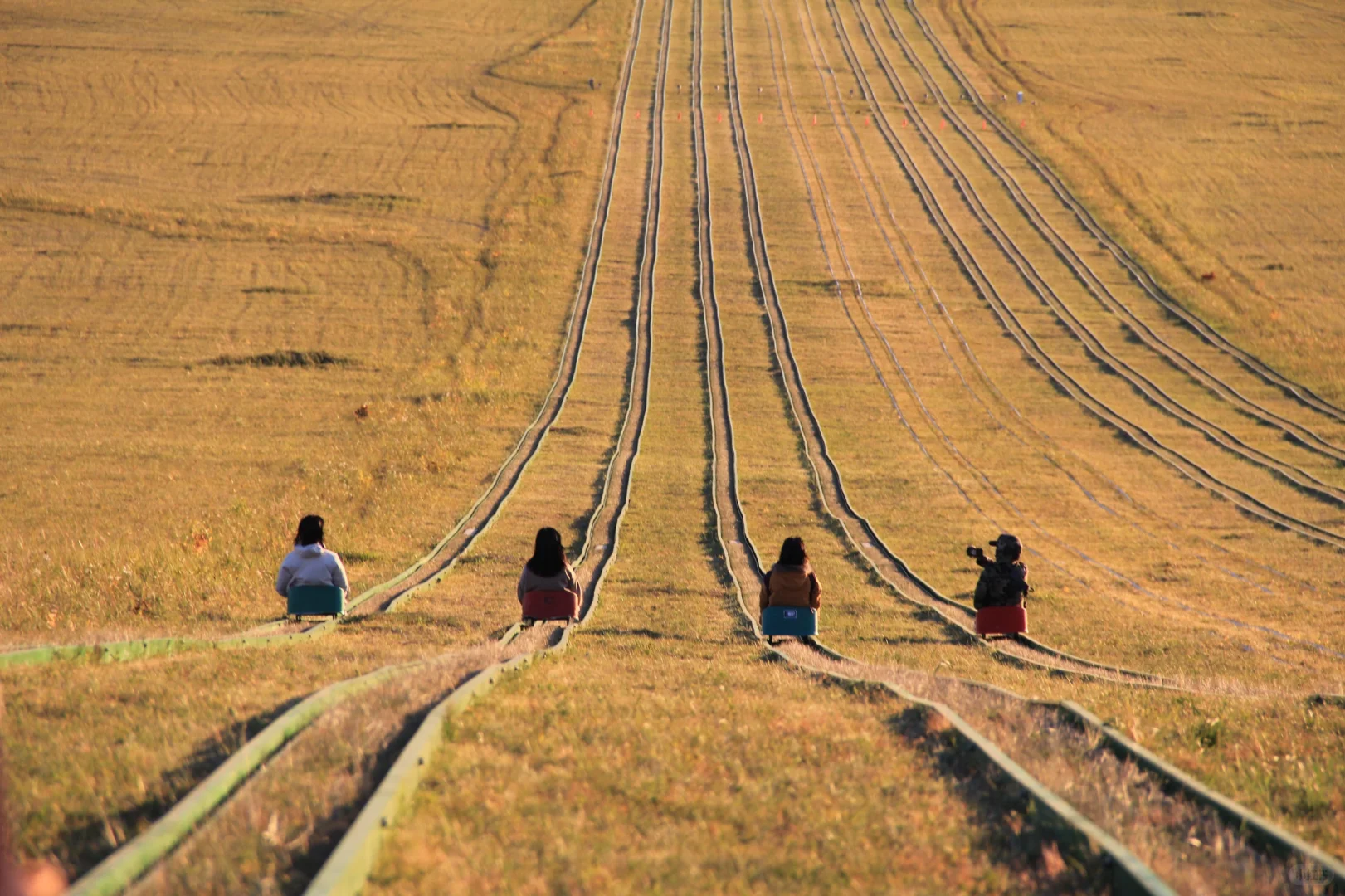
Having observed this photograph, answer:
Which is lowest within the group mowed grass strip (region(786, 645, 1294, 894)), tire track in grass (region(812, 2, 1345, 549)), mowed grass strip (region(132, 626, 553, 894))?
tire track in grass (region(812, 2, 1345, 549))

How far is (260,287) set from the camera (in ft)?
151

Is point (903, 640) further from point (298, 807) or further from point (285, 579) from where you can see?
point (298, 807)

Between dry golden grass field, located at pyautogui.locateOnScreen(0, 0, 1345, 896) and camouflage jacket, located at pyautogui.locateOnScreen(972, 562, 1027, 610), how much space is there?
0.57 m

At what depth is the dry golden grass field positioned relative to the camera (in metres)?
6.29

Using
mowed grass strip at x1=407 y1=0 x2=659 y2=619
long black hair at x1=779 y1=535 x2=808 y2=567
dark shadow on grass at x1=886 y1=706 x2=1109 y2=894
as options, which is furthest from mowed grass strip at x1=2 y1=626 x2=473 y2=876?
mowed grass strip at x1=407 y1=0 x2=659 y2=619

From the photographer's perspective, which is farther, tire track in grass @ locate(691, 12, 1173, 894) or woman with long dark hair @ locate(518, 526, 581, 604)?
woman with long dark hair @ locate(518, 526, 581, 604)

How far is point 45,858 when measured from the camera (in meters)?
5.38

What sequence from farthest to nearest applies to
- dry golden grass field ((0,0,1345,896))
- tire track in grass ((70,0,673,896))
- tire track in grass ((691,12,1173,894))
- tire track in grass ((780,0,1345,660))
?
tire track in grass ((780,0,1345,660)) → dry golden grass field ((0,0,1345,896)) → tire track in grass ((691,12,1173,894)) → tire track in grass ((70,0,673,896))

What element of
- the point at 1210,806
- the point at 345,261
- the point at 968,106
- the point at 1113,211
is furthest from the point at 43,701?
the point at 968,106

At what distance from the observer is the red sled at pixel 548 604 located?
550 inches

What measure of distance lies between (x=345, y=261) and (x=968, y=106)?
4393 centimetres

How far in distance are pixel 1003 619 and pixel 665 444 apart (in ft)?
53.3

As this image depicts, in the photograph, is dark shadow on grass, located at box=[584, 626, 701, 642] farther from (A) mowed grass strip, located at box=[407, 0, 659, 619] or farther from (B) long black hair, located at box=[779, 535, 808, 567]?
(A) mowed grass strip, located at box=[407, 0, 659, 619]

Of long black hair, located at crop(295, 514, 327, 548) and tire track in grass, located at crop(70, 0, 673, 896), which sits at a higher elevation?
tire track in grass, located at crop(70, 0, 673, 896)
